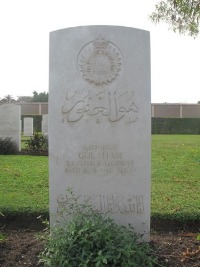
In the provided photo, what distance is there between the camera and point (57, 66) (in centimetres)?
362

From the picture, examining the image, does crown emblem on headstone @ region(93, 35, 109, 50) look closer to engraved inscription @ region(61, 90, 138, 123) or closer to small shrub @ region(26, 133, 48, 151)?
engraved inscription @ region(61, 90, 138, 123)

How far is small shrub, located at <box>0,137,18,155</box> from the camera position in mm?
12213

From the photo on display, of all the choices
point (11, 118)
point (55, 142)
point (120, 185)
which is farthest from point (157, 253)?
point (11, 118)

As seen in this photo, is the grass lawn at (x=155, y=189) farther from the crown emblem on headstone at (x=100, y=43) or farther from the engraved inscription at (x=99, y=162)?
the crown emblem on headstone at (x=100, y=43)

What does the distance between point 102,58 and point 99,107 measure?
44cm

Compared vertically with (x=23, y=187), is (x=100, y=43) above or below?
above

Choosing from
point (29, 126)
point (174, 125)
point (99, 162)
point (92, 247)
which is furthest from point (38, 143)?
point (174, 125)

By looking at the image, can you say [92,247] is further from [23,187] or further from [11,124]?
[11,124]

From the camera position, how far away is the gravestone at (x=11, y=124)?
12.8m

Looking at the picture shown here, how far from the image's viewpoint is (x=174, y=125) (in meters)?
33.1

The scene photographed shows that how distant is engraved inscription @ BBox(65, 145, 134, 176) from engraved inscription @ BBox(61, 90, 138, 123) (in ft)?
0.87

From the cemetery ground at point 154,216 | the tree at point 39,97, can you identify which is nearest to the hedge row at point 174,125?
the tree at point 39,97

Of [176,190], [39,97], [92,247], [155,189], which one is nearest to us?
[92,247]

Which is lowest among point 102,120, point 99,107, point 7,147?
point 7,147
